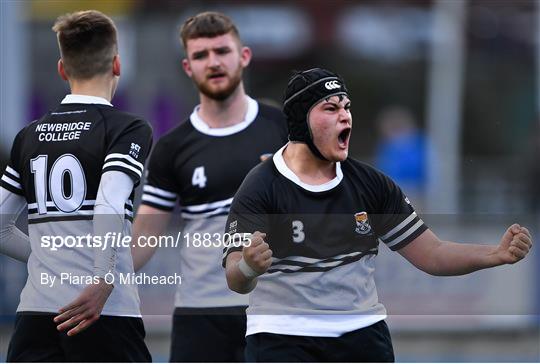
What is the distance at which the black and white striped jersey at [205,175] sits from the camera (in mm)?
6477

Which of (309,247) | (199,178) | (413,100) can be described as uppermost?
(199,178)

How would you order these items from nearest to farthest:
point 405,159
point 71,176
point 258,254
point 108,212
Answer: point 258,254, point 108,212, point 71,176, point 405,159

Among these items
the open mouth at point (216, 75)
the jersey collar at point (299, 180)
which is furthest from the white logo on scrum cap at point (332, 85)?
the open mouth at point (216, 75)

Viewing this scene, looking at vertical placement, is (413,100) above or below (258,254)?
below

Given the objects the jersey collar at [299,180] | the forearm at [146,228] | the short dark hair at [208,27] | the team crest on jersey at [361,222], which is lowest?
the forearm at [146,228]

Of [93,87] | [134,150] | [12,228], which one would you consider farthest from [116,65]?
[12,228]

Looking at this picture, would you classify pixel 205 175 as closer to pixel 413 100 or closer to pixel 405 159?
pixel 405 159

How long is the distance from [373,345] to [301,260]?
46 cm

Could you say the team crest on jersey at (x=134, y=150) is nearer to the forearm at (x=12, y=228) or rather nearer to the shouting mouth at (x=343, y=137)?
the forearm at (x=12, y=228)

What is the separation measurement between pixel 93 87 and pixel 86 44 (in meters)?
0.18

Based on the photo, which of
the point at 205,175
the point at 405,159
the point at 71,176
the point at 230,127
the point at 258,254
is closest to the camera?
the point at 258,254

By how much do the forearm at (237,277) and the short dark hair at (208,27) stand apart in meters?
1.80

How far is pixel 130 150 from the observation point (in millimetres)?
5188

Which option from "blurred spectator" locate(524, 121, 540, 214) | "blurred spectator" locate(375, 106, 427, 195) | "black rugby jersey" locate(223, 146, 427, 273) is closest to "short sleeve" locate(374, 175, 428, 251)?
"black rugby jersey" locate(223, 146, 427, 273)
